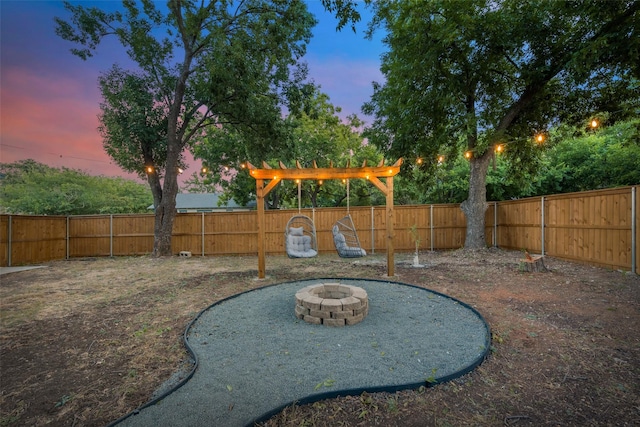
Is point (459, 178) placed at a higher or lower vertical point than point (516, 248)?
higher

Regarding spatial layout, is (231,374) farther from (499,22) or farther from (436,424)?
(499,22)

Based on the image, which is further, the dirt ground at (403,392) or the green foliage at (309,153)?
the green foliage at (309,153)

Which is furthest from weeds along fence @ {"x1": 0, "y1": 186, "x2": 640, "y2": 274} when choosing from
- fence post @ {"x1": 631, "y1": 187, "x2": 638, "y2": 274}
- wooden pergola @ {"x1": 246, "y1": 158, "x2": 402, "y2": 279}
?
wooden pergola @ {"x1": 246, "y1": 158, "x2": 402, "y2": 279}

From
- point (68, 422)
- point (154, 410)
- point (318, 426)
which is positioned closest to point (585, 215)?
point (318, 426)


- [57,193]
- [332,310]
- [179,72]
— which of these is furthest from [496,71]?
[57,193]

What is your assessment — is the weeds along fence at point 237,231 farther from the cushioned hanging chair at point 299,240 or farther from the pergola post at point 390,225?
the pergola post at point 390,225

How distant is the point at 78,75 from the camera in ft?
28.6

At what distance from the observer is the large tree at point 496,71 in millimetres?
6059

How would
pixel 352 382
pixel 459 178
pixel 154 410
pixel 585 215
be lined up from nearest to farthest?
pixel 154 410
pixel 352 382
pixel 585 215
pixel 459 178

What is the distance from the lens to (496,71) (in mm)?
7641

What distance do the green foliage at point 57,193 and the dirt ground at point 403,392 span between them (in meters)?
15.5

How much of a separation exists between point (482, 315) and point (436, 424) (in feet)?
7.09

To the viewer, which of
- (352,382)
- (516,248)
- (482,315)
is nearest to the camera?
(352,382)

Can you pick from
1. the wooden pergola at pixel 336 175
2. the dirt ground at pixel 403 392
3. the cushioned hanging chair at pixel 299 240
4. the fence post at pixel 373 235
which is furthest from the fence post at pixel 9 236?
the fence post at pixel 373 235
